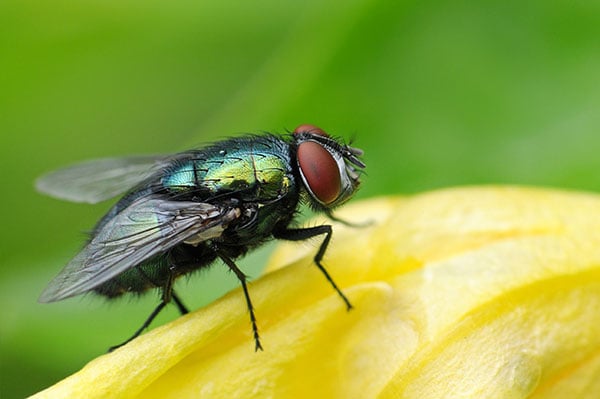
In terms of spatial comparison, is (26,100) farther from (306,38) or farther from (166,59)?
(306,38)

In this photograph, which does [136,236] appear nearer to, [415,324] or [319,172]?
[319,172]

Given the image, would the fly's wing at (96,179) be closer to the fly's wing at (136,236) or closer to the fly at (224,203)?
the fly at (224,203)

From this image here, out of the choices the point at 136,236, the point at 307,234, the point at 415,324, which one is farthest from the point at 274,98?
the point at 415,324

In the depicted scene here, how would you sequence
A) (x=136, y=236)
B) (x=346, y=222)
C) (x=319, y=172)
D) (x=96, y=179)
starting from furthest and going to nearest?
(x=96, y=179) → (x=346, y=222) → (x=319, y=172) → (x=136, y=236)

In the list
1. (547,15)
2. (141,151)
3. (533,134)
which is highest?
(547,15)

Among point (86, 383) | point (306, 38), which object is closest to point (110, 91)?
point (306, 38)

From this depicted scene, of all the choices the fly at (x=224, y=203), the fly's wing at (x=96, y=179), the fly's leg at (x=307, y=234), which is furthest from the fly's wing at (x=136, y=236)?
the fly's wing at (x=96, y=179)
